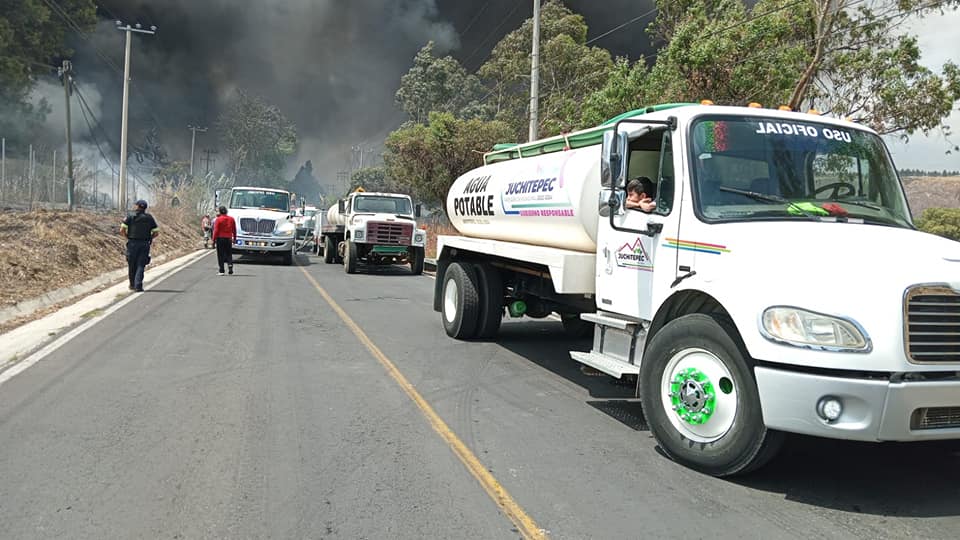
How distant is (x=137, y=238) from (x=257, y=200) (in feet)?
34.0

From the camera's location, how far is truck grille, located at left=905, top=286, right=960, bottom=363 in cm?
400

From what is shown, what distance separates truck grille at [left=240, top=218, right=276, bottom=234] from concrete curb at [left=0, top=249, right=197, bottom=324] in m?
4.72

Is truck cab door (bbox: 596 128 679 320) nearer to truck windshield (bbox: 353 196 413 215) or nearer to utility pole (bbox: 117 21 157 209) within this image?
truck windshield (bbox: 353 196 413 215)

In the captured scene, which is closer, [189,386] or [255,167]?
[189,386]

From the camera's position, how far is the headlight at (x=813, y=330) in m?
4.01

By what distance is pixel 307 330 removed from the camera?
10500 millimetres

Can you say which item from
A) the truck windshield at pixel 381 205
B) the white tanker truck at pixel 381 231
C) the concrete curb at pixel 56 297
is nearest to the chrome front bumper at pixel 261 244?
the white tanker truck at pixel 381 231

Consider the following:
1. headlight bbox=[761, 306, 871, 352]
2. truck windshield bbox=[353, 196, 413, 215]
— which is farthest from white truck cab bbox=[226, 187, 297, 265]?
headlight bbox=[761, 306, 871, 352]

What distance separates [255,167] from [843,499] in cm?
11601

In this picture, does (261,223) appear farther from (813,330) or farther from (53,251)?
(813,330)

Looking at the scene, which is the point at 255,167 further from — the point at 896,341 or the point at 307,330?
the point at 896,341

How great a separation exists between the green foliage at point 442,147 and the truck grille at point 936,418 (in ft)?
93.2

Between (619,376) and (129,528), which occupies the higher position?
(619,376)

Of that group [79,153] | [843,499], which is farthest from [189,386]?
[79,153]
